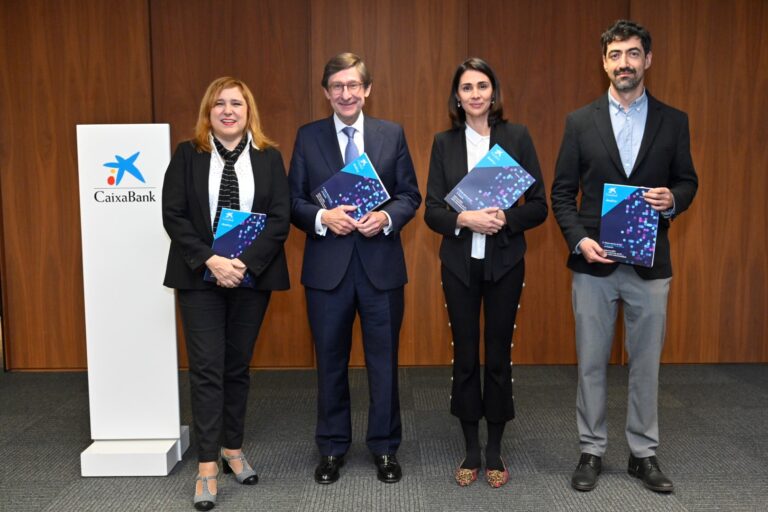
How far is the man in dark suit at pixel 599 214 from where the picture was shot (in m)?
2.65

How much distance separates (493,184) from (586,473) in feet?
4.11

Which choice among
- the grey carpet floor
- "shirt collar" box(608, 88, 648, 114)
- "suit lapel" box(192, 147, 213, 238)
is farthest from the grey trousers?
"suit lapel" box(192, 147, 213, 238)

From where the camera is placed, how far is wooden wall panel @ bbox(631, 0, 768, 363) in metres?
4.64

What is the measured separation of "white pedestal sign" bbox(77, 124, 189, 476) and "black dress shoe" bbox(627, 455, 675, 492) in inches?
79.2

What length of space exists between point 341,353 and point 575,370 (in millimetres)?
2443

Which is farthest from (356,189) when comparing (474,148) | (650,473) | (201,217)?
(650,473)

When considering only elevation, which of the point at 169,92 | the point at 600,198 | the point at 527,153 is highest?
the point at 169,92

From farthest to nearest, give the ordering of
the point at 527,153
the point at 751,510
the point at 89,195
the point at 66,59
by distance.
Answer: the point at 66,59, the point at 89,195, the point at 527,153, the point at 751,510

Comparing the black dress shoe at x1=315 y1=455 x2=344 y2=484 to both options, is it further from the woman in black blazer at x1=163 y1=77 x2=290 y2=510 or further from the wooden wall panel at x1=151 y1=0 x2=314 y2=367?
the wooden wall panel at x1=151 y1=0 x2=314 y2=367

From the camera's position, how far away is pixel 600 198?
2715 millimetres

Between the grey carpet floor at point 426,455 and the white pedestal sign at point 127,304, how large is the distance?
0.16m

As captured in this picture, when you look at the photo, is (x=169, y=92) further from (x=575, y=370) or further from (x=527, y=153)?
(x=575, y=370)

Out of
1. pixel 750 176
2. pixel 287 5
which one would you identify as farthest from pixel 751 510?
pixel 287 5

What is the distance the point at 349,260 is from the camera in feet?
9.03
